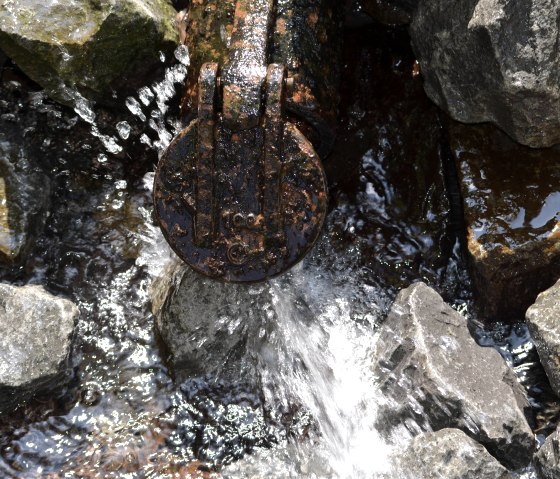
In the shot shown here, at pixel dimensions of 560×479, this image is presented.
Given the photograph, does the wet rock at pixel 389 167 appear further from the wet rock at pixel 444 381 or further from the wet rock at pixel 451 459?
the wet rock at pixel 451 459

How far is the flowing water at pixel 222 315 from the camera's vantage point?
2629mm

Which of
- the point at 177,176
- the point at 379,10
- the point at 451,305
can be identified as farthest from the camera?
the point at 379,10

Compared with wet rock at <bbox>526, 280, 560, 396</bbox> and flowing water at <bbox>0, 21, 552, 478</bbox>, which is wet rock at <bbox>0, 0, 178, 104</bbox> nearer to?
flowing water at <bbox>0, 21, 552, 478</bbox>

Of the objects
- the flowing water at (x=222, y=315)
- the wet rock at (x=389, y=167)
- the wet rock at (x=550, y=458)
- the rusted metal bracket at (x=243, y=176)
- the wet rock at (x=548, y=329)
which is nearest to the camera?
the rusted metal bracket at (x=243, y=176)

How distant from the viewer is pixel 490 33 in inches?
96.6

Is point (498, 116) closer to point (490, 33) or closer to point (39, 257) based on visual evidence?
point (490, 33)

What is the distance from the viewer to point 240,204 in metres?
2.30

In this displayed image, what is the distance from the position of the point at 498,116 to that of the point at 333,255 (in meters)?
0.90

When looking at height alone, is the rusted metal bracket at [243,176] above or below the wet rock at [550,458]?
above

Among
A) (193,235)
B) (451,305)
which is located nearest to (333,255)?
(451,305)

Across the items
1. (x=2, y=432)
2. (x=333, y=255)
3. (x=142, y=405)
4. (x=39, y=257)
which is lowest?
(x=2, y=432)

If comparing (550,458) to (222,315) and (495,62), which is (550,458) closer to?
(222,315)

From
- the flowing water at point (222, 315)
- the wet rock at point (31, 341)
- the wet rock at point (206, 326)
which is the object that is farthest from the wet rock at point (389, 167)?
the wet rock at point (31, 341)

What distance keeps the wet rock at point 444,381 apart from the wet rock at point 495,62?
28.6 inches
